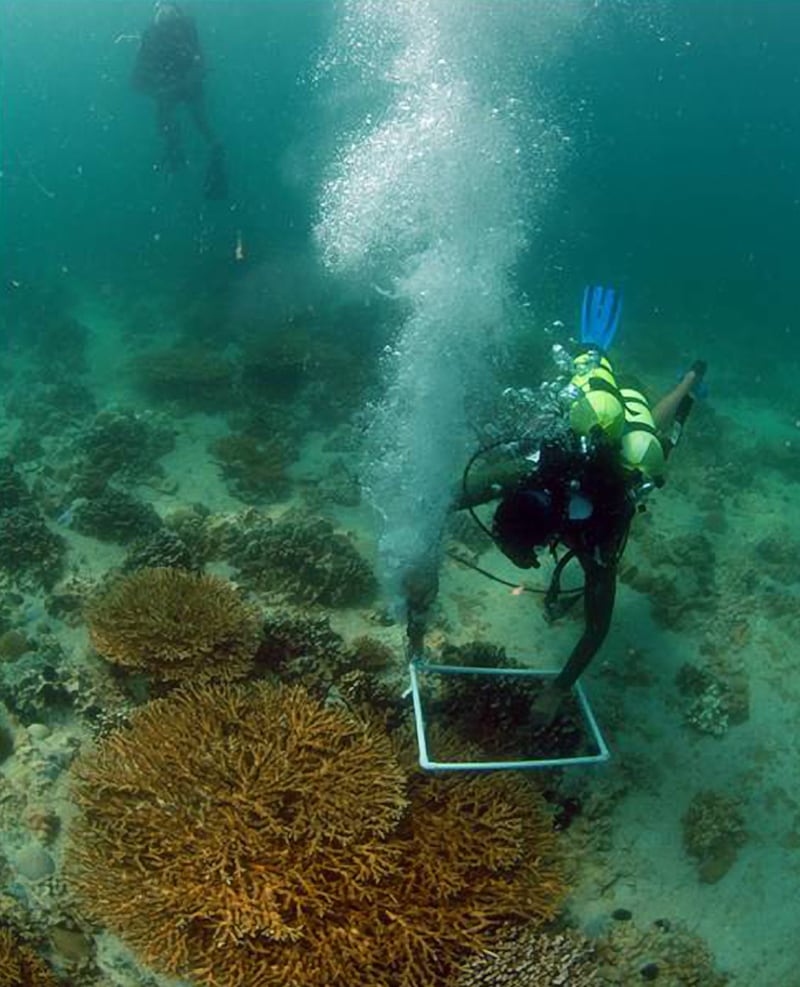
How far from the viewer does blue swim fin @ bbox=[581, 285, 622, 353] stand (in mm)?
7809

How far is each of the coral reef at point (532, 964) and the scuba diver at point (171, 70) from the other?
58.1ft

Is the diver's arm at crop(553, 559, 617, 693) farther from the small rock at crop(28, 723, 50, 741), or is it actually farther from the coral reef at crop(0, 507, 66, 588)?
the coral reef at crop(0, 507, 66, 588)

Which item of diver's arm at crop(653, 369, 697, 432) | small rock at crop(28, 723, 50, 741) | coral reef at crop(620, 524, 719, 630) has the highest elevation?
small rock at crop(28, 723, 50, 741)

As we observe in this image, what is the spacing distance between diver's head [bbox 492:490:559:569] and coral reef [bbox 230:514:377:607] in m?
3.88

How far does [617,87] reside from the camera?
431 ft

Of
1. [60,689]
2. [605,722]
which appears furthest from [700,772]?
[60,689]

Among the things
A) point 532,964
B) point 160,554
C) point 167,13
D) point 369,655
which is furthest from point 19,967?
point 167,13

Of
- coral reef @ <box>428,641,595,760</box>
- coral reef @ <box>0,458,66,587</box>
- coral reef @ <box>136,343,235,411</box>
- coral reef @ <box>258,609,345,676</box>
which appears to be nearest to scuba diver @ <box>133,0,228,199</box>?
coral reef @ <box>136,343,235,411</box>

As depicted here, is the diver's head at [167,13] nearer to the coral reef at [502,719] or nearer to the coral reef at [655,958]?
the coral reef at [502,719]

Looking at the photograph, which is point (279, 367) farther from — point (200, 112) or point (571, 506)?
point (200, 112)

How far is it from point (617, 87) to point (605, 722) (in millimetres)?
151846

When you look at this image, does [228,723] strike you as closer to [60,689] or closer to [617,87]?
[60,689]

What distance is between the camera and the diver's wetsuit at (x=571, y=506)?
4.55 meters

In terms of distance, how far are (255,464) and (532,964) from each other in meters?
8.25
